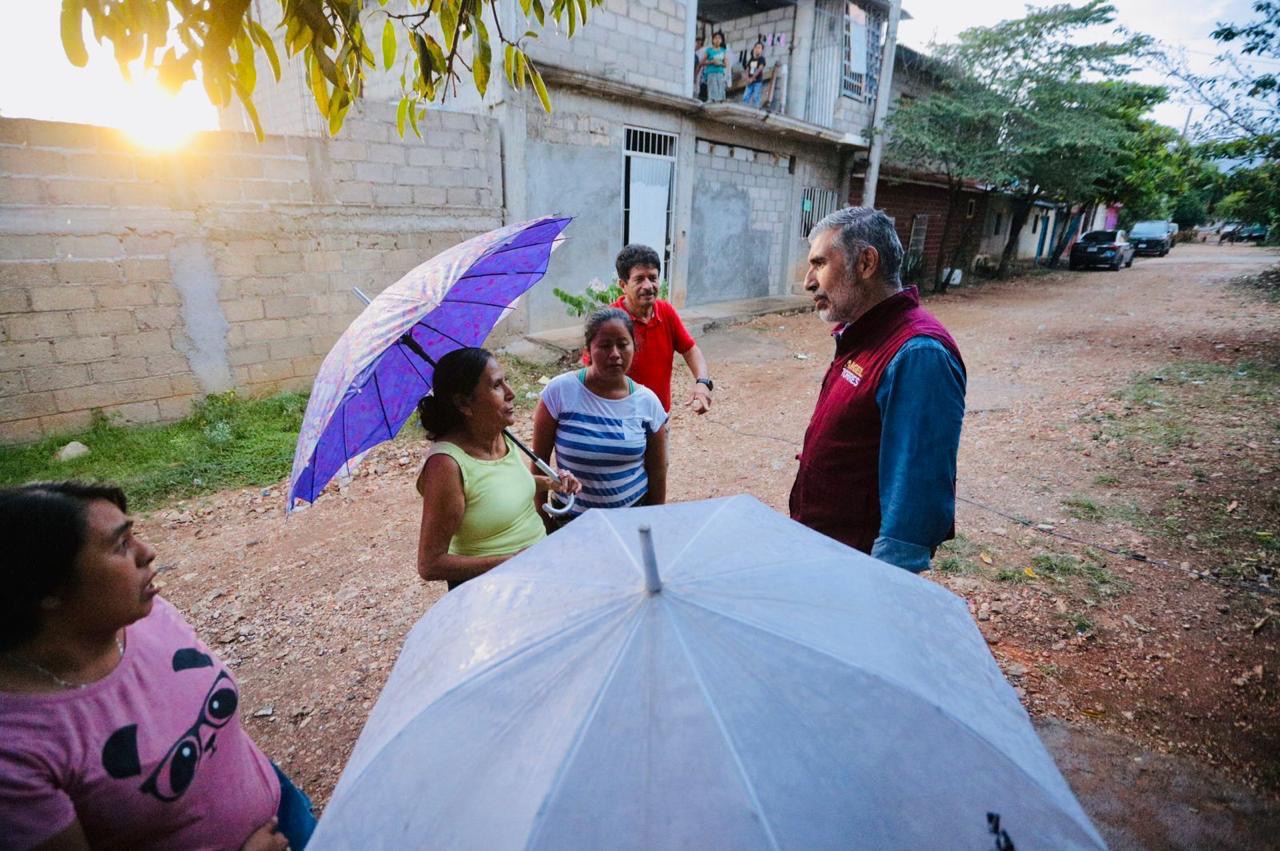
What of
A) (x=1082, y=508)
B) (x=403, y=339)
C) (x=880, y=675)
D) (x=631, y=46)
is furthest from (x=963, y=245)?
(x=880, y=675)

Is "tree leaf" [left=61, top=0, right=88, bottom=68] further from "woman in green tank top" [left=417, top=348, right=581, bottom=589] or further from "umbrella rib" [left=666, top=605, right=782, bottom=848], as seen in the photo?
"umbrella rib" [left=666, top=605, right=782, bottom=848]

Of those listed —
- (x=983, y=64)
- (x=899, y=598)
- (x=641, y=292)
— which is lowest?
(x=899, y=598)

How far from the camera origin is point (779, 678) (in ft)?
2.77

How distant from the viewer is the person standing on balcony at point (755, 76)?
1407 centimetres

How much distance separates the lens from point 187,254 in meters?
5.79

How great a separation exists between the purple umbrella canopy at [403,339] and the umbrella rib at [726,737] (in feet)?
4.02

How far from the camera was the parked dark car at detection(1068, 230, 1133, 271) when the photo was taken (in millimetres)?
23516

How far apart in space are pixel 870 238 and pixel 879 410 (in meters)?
0.56

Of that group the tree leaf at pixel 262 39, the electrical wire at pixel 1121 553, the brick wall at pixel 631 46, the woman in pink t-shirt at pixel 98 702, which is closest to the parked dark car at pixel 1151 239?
the brick wall at pixel 631 46

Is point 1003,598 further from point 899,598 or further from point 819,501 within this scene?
point 899,598

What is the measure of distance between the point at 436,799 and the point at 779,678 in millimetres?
486

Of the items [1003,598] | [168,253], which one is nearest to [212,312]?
[168,253]

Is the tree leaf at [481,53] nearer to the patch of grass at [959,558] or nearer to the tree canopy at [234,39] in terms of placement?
the tree canopy at [234,39]

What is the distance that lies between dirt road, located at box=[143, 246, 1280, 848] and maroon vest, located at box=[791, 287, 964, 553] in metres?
1.48
